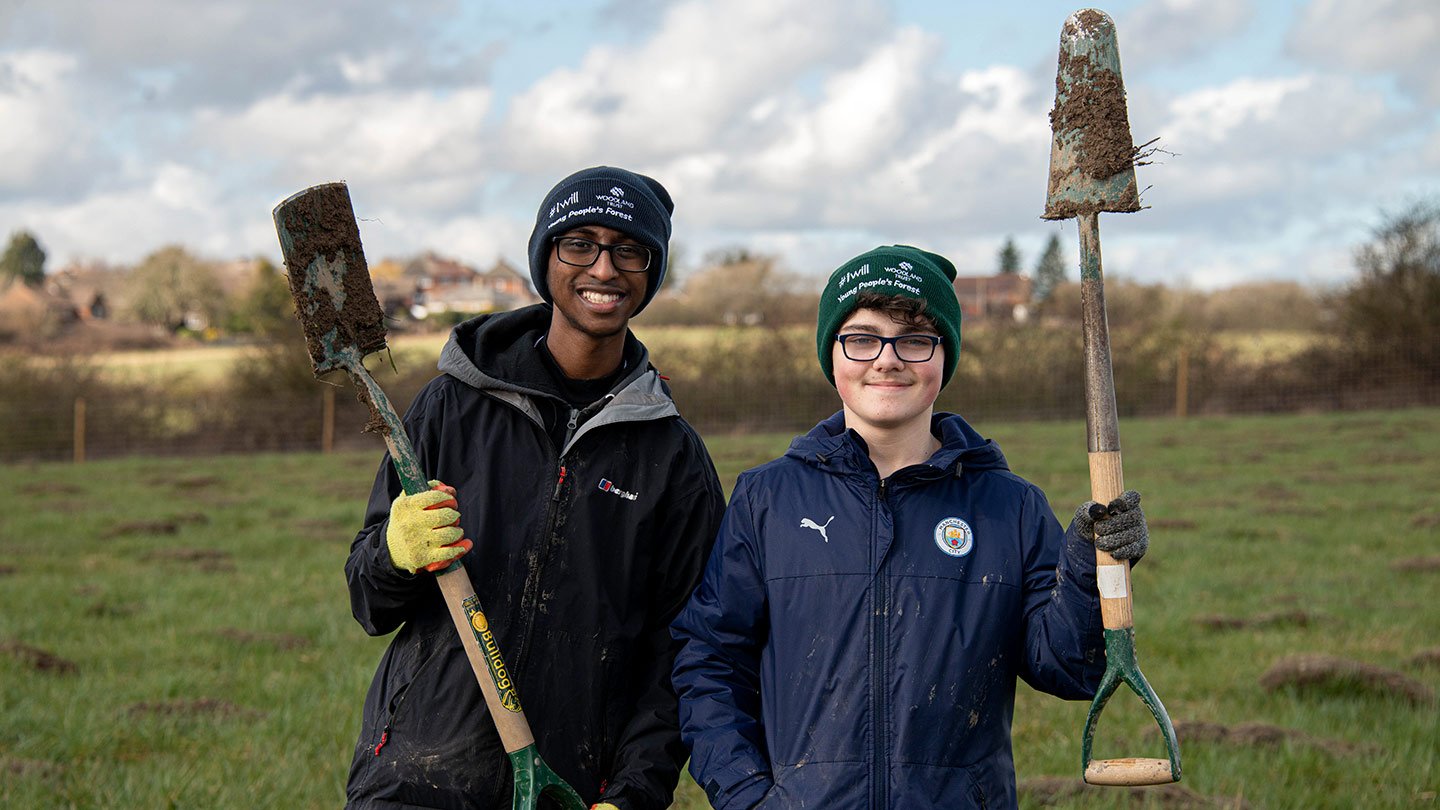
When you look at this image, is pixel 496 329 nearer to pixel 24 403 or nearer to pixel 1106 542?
pixel 1106 542

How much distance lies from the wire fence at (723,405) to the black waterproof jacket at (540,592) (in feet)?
64.3

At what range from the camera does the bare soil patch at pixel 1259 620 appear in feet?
21.4

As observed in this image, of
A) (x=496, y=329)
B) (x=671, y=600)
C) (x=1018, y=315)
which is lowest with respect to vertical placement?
(x=671, y=600)

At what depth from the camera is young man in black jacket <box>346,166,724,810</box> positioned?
2.45 metres

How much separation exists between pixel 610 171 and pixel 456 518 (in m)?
0.96

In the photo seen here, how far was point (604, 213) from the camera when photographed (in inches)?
104

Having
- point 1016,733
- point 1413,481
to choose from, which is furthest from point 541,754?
point 1413,481

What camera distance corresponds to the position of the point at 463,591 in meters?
2.38

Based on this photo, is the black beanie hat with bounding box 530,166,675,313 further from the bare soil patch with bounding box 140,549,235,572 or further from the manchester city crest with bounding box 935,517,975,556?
the bare soil patch with bounding box 140,549,235,572

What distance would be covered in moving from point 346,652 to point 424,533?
164 inches

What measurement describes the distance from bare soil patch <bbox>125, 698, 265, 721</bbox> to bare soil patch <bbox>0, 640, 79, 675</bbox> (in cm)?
89

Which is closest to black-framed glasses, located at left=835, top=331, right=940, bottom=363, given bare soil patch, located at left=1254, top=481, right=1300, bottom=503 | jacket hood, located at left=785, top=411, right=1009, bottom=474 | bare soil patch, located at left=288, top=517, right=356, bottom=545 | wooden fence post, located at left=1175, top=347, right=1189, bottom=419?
jacket hood, located at left=785, top=411, right=1009, bottom=474

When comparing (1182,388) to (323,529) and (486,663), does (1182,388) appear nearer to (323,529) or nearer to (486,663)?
(323,529)

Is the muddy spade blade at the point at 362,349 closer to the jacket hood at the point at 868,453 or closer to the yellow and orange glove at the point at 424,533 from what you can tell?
the yellow and orange glove at the point at 424,533
